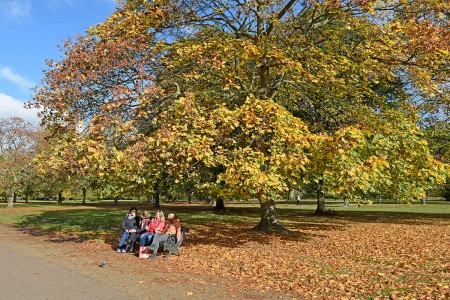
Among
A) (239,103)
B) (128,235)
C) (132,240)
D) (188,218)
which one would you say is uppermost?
(239,103)

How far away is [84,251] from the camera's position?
12.6m

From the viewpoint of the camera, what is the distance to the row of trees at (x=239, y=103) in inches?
413

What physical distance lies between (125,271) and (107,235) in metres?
7.70

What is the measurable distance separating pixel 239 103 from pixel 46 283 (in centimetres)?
897

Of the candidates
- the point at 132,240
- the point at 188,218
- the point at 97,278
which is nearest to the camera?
the point at 97,278

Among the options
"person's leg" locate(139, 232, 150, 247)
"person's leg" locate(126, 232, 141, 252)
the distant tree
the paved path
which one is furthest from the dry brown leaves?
the distant tree

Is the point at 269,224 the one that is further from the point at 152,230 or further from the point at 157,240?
the point at 157,240

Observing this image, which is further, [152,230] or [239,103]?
[239,103]

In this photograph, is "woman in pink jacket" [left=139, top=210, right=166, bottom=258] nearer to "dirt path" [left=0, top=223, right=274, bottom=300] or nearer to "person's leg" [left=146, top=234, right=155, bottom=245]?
"person's leg" [left=146, top=234, right=155, bottom=245]

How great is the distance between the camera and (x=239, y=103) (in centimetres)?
1448

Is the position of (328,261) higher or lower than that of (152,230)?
lower

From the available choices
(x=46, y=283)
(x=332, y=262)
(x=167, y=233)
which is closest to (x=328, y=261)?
(x=332, y=262)

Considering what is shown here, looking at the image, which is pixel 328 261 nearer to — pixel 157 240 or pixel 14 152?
pixel 157 240

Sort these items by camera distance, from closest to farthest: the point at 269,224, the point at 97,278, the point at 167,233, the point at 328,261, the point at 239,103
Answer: the point at 97,278 → the point at 328,261 → the point at 167,233 → the point at 239,103 → the point at 269,224
